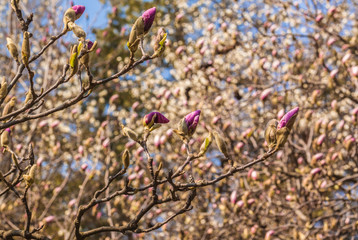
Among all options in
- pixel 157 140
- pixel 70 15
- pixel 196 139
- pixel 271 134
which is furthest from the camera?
pixel 196 139

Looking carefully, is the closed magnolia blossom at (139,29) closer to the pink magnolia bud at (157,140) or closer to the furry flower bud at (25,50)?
the furry flower bud at (25,50)

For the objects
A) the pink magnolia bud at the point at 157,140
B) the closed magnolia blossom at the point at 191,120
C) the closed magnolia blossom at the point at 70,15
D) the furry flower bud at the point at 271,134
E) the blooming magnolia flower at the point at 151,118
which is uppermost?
the pink magnolia bud at the point at 157,140

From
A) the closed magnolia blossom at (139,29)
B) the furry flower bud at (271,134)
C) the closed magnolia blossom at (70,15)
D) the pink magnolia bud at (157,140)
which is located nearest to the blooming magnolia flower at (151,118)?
the closed magnolia blossom at (139,29)

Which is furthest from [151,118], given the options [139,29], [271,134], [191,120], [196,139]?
[196,139]

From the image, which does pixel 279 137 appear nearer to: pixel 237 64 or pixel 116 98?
pixel 116 98

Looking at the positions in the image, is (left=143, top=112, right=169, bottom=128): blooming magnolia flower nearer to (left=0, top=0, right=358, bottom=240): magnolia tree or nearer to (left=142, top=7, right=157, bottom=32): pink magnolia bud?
(left=0, top=0, right=358, bottom=240): magnolia tree

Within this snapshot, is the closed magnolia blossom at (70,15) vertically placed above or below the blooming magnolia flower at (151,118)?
above

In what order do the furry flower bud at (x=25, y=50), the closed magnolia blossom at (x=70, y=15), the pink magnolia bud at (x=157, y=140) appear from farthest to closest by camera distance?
the pink magnolia bud at (x=157, y=140) < the closed magnolia blossom at (x=70, y=15) < the furry flower bud at (x=25, y=50)

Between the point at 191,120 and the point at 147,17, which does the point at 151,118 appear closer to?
the point at 191,120

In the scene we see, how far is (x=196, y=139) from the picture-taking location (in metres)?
4.39

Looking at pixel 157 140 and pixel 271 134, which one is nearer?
pixel 271 134

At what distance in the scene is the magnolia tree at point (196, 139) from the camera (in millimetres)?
1349

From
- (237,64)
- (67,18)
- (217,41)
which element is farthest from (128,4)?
(67,18)

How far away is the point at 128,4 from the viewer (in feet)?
44.0
